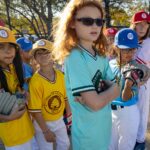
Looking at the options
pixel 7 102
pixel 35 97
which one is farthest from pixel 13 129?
pixel 35 97

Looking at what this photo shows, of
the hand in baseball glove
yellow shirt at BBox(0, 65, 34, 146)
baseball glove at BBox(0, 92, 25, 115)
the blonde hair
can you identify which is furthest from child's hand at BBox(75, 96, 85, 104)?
yellow shirt at BBox(0, 65, 34, 146)

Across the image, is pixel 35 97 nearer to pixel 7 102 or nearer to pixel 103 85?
pixel 7 102

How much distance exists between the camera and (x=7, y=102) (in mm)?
2494

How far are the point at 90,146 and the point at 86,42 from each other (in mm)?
728

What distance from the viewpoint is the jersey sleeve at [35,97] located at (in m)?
2.96

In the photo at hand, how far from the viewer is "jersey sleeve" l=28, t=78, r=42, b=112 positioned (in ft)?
9.72

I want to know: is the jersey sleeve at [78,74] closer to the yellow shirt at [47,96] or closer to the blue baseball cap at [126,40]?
the yellow shirt at [47,96]

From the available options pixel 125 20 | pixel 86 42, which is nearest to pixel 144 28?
pixel 86 42

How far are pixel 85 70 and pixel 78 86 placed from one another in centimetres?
12

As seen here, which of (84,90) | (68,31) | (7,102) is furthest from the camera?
(7,102)

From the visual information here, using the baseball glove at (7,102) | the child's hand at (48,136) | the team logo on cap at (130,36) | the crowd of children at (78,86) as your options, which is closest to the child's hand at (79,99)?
the crowd of children at (78,86)

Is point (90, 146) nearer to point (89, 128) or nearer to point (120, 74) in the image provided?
point (89, 128)

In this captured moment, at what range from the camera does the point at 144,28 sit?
3.92 meters

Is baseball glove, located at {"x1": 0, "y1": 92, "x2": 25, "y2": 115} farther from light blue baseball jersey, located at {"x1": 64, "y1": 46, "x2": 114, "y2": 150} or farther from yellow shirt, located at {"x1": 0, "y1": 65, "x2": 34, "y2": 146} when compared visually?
light blue baseball jersey, located at {"x1": 64, "y1": 46, "x2": 114, "y2": 150}
